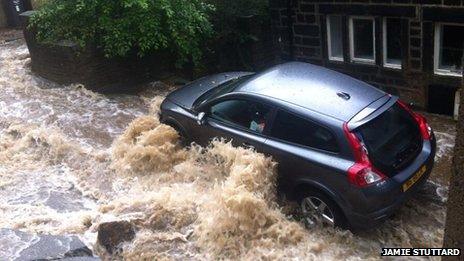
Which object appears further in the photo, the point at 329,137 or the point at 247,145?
the point at 247,145

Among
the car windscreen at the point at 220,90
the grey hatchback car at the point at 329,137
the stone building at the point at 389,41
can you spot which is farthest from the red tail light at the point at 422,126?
the stone building at the point at 389,41

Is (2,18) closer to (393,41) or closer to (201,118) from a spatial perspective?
(201,118)

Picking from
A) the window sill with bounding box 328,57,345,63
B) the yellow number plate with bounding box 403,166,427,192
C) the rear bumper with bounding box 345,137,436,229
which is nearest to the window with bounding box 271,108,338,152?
the rear bumper with bounding box 345,137,436,229

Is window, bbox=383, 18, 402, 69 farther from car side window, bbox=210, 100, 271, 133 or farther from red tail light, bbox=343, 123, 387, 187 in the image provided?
red tail light, bbox=343, 123, 387, 187

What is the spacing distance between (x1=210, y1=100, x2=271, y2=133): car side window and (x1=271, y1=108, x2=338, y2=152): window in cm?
21

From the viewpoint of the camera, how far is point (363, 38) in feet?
33.2

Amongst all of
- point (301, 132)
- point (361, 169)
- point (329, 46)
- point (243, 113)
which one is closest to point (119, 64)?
point (329, 46)

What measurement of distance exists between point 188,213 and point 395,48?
5860mm

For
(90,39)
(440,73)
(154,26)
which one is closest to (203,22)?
(154,26)

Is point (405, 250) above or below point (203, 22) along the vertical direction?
below

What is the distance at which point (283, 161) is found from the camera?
5.94 meters

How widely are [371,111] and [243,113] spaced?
1.69 metres

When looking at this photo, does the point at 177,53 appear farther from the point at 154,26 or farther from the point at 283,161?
A: the point at 283,161

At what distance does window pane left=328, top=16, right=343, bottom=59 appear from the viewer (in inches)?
410
